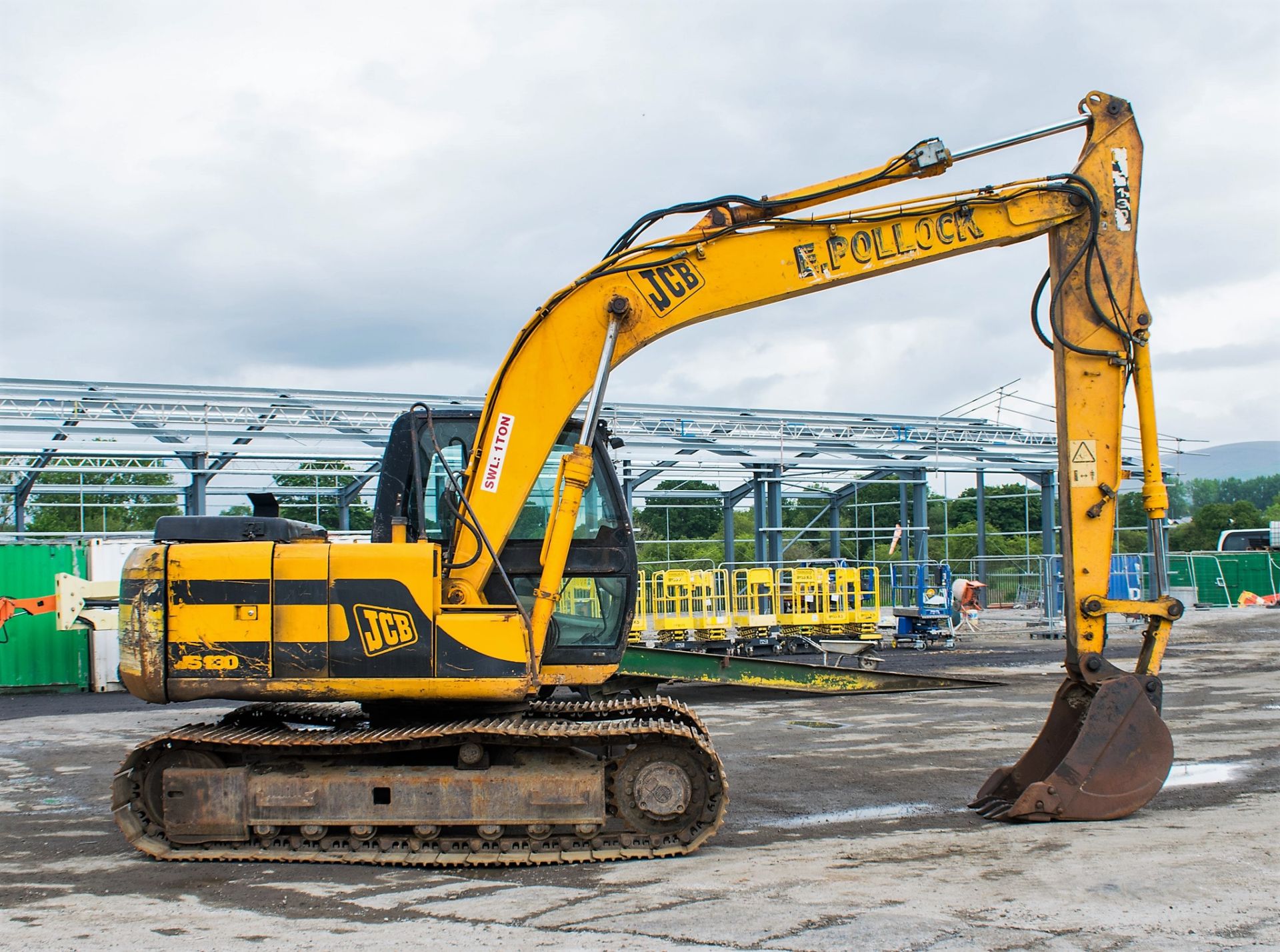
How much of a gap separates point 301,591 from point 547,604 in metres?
1.45

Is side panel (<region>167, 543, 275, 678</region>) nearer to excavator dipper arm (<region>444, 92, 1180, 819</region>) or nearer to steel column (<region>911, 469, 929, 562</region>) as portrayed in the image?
excavator dipper arm (<region>444, 92, 1180, 819</region>)

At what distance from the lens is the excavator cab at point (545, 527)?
7.04 meters

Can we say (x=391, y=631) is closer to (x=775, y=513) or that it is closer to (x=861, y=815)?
(x=861, y=815)

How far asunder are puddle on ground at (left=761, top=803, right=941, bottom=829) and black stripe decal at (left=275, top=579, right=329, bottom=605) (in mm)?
3387

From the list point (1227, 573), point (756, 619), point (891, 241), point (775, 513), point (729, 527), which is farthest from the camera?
point (1227, 573)

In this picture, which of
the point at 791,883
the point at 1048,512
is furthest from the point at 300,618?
the point at 1048,512

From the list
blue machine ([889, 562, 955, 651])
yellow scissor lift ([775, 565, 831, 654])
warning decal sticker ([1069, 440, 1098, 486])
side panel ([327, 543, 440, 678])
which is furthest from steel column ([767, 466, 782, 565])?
side panel ([327, 543, 440, 678])

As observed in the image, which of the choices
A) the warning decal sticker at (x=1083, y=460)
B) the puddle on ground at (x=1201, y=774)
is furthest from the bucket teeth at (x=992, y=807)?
the warning decal sticker at (x=1083, y=460)

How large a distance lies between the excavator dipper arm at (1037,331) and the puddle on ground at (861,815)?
578 millimetres

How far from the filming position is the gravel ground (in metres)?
5.05

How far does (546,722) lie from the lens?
6816 mm

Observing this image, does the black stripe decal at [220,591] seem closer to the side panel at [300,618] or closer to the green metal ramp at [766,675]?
the side panel at [300,618]

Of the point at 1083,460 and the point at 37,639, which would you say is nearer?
the point at 1083,460

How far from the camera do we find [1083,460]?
7.19m
